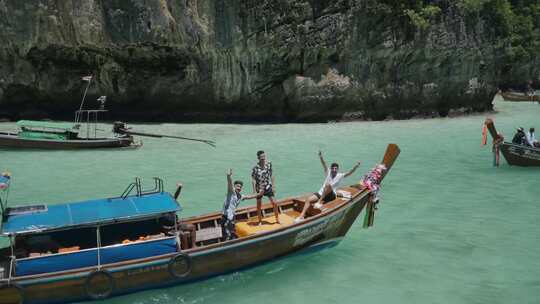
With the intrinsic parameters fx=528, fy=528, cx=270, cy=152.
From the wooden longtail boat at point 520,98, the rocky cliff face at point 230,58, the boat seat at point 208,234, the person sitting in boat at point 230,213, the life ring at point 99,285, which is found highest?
the rocky cliff face at point 230,58

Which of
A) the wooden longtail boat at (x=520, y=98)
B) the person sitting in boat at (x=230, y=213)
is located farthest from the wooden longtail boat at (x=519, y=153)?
the wooden longtail boat at (x=520, y=98)

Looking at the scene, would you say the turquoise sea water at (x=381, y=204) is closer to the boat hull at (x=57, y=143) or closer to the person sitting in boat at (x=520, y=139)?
the boat hull at (x=57, y=143)

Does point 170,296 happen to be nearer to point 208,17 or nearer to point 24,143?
point 24,143

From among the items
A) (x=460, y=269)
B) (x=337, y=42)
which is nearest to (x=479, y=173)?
(x=460, y=269)

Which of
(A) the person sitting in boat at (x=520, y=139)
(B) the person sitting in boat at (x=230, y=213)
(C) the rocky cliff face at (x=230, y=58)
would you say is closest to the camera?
(B) the person sitting in boat at (x=230, y=213)

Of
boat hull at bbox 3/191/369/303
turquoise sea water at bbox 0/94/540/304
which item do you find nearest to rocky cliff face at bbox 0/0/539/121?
turquoise sea water at bbox 0/94/540/304

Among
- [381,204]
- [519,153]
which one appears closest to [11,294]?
[381,204]

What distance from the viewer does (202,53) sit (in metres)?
32.3

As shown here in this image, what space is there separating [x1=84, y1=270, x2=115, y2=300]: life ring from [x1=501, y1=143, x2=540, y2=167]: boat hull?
14955 mm

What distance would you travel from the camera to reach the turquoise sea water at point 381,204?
364 inches

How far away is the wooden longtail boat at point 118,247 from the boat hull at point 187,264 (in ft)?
0.05

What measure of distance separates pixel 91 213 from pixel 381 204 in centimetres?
807

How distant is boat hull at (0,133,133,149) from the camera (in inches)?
875

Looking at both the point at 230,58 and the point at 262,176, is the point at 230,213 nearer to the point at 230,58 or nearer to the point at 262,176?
the point at 262,176
